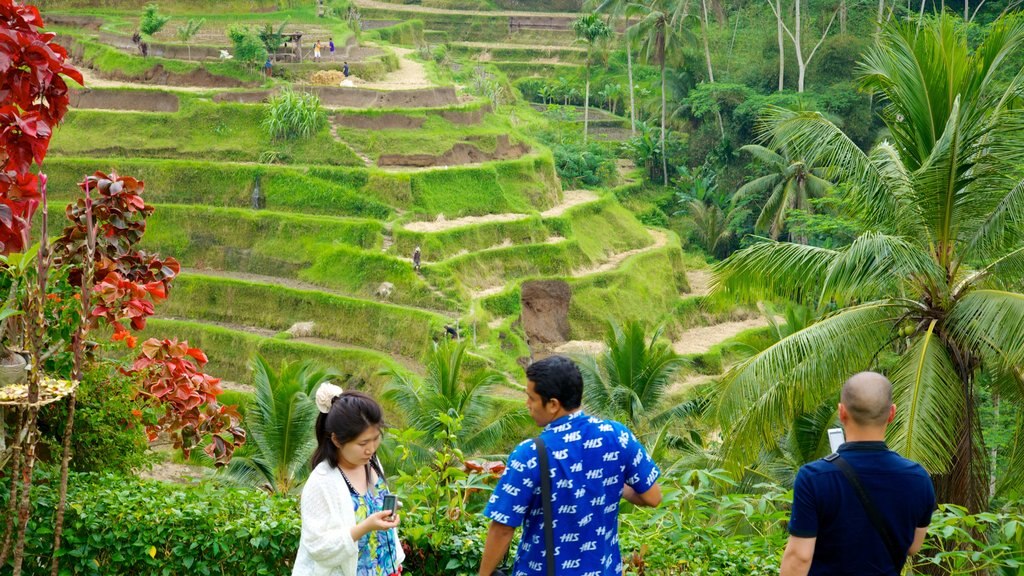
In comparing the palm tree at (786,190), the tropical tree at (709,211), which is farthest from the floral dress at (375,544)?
the tropical tree at (709,211)

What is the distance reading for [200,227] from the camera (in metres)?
35.4

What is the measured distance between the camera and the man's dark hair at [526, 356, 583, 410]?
4.84 m

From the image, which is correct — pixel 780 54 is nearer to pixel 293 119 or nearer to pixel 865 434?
pixel 293 119

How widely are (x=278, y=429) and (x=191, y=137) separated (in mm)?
24600

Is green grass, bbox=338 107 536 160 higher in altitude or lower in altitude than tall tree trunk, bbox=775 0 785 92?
lower

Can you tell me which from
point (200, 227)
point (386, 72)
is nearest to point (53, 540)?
point (200, 227)

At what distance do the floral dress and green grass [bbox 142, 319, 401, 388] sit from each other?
23601 mm

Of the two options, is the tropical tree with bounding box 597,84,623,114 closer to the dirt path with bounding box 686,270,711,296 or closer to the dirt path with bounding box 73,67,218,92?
the dirt path with bounding box 686,270,711,296

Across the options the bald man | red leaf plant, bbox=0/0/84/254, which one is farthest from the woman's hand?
red leaf plant, bbox=0/0/84/254

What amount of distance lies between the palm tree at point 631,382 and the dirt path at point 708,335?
14.6 metres

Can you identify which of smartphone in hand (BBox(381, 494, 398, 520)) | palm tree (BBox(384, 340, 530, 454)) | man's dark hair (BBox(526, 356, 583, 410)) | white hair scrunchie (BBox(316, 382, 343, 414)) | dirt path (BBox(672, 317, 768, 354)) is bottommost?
dirt path (BBox(672, 317, 768, 354))

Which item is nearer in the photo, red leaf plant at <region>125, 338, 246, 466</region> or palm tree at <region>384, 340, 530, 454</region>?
red leaf plant at <region>125, 338, 246, 466</region>

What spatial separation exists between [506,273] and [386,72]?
14501 mm

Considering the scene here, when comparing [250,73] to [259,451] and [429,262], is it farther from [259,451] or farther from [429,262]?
[259,451]
